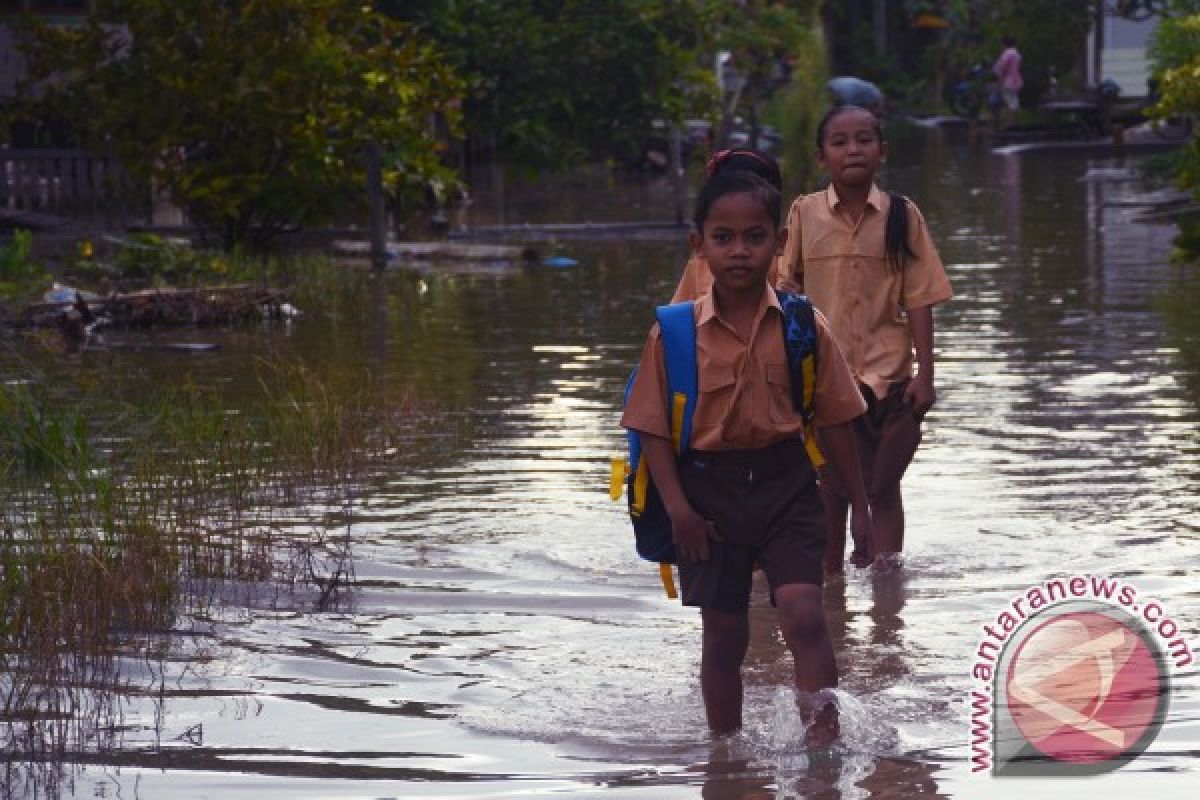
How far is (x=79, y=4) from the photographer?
25609mm

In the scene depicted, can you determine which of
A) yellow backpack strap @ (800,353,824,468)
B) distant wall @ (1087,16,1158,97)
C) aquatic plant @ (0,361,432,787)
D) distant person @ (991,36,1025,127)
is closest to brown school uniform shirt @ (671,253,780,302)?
aquatic plant @ (0,361,432,787)

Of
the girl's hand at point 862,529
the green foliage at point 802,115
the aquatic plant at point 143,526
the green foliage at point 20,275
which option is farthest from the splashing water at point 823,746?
the green foliage at point 802,115

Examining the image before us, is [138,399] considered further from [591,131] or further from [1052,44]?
[1052,44]

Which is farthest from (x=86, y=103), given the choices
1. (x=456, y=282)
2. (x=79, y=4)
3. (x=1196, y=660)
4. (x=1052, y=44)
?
(x=1052, y=44)

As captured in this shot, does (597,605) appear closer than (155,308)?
Yes

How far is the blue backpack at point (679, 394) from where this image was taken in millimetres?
5797

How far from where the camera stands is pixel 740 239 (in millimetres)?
5770

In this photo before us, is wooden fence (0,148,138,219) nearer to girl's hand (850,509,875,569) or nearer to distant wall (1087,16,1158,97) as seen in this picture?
girl's hand (850,509,875,569)

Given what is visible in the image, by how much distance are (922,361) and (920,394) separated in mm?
112

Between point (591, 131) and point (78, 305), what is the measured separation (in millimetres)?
12700

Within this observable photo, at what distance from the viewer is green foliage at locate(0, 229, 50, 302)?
52.1 ft

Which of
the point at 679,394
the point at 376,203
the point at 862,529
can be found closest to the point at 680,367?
the point at 679,394

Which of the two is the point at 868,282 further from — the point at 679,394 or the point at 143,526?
the point at 143,526

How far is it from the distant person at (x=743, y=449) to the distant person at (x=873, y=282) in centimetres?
188
